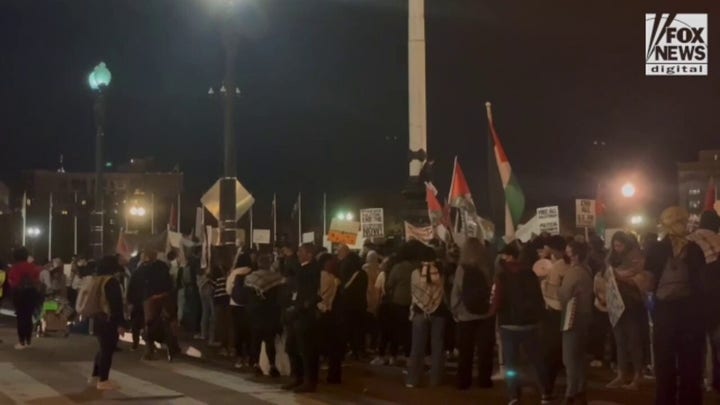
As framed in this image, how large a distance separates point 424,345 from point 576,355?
302cm

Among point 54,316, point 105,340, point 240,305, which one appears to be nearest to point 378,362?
point 240,305

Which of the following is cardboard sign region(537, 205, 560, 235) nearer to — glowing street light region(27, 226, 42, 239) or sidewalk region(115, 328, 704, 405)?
sidewalk region(115, 328, 704, 405)

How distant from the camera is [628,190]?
994 inches

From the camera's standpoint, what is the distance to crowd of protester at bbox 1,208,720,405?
10195 mm

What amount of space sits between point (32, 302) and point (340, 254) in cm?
708

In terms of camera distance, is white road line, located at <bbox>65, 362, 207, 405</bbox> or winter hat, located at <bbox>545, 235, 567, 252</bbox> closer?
winter hat, located at <bbox>545, 235, 567, 252</bbox>

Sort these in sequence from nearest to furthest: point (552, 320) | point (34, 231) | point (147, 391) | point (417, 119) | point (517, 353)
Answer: point (517, 353)
point (552, 320)
point (147, 391)
point (417, 119)
point (34, 231)

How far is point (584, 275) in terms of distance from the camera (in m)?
12.8

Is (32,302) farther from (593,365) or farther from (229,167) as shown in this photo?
(593,365)

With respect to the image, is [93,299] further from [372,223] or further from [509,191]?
[372,223]

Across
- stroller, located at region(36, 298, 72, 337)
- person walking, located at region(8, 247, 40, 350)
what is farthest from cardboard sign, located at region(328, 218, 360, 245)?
stroller, located at region(36, 298, 72, 337)

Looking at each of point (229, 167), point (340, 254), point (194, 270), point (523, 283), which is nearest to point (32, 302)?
point (194, 270)

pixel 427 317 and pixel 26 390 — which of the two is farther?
pixel 26 390

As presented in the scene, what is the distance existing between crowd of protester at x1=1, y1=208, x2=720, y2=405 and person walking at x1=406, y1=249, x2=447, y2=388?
0.05 feet
